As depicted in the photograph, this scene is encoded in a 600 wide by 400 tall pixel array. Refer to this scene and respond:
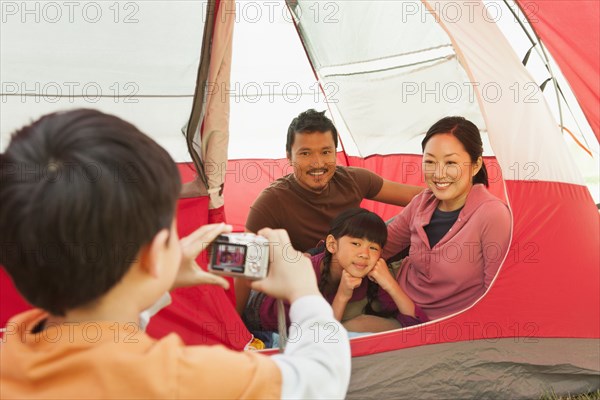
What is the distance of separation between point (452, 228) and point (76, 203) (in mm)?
1359

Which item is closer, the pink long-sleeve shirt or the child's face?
the pink long-sleeve shirt

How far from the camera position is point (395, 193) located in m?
2.52

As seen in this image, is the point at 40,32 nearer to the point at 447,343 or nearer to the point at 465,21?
the point at 465,21

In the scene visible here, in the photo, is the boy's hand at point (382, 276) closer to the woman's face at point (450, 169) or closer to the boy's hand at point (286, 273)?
the woman's face at point (450, 169)

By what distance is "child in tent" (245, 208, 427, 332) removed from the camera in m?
1.87

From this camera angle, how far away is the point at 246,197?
2926 millimetres

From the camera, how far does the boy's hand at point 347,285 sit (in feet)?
6.11

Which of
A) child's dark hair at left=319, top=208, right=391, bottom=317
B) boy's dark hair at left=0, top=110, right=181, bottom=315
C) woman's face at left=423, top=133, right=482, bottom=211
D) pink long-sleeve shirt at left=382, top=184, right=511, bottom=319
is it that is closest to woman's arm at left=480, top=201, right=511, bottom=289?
pink long-sleeve shirt at left=382, top=184, right=511, bottom=319

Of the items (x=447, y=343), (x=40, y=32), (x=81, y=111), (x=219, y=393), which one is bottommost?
(x=447, y=343)

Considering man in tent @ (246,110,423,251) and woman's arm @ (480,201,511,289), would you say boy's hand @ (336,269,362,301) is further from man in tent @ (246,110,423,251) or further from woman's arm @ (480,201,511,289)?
man in tent @ (246,110,423,251)

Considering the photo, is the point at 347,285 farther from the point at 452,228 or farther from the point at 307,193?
the point at 307,193

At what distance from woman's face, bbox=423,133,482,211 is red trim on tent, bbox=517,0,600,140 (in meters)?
0.34

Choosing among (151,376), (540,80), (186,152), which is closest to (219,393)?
(151,376)

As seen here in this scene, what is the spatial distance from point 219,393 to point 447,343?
3.58 feet
